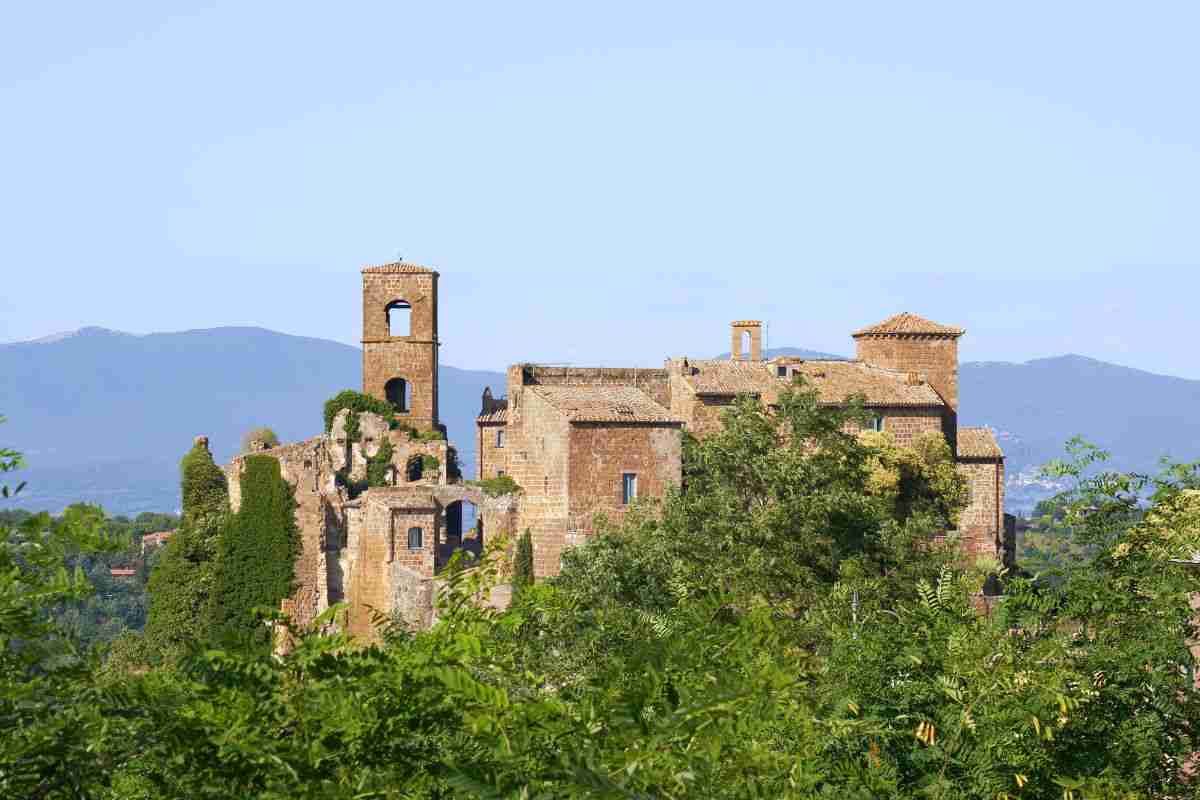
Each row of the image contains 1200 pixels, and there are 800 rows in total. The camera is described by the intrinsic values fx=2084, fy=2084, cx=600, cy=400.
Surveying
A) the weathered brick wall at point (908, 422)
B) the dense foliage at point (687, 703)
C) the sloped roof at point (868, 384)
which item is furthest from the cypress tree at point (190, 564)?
the dense foliage at point (687, 703)

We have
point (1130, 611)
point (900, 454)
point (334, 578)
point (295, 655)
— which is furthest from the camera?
point (334, 578)

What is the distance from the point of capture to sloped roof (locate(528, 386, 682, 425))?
53031mm

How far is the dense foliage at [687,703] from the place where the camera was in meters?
12.6

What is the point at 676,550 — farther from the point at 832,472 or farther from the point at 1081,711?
the point at 1081,711

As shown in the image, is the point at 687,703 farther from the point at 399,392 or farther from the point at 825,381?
the point at 399,392

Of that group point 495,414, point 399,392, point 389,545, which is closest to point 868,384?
point 389,545

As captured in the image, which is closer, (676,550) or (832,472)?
(676,550)

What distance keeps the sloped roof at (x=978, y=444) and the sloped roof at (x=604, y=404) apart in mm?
9907

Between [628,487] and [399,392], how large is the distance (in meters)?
20.7

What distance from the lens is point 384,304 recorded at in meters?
71.9

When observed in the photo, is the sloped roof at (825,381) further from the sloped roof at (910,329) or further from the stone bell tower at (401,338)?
the stone bell tower at (401,338)

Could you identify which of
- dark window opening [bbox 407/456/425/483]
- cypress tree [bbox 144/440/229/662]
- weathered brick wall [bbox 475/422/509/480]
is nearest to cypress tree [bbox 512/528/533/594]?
cypress tree [bbox 144/440/229/662]

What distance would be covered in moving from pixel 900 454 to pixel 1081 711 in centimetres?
3623

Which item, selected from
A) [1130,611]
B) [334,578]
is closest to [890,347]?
[334,578]
